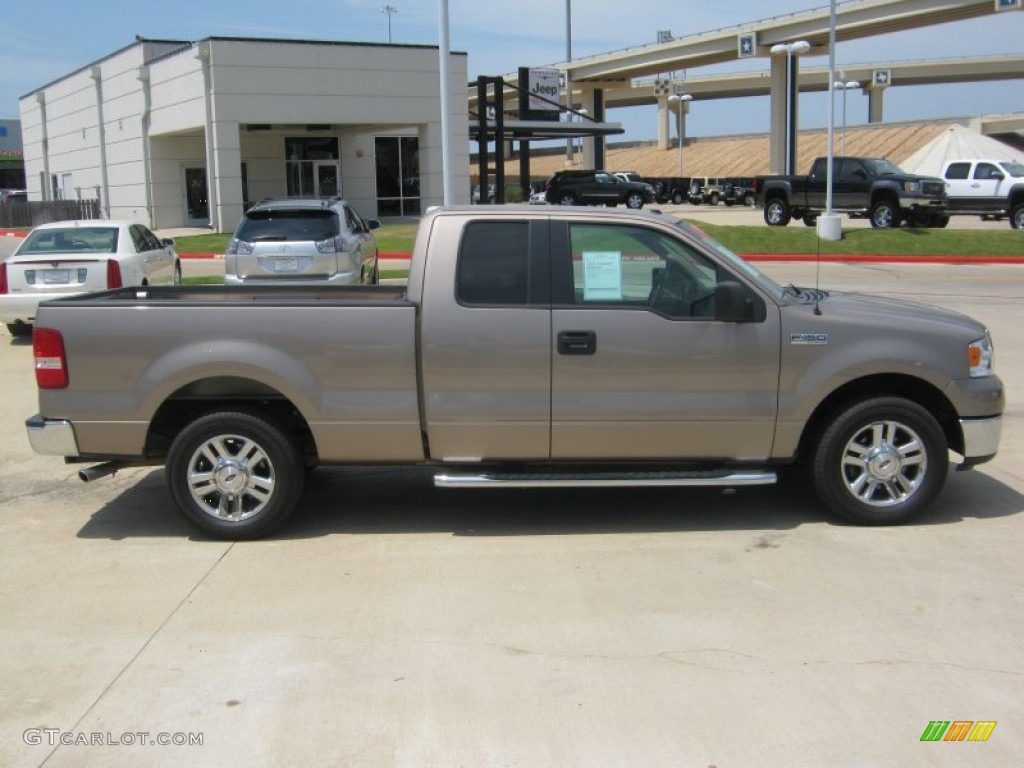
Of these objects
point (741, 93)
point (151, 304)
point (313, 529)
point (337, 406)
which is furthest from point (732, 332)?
point (741, 93)


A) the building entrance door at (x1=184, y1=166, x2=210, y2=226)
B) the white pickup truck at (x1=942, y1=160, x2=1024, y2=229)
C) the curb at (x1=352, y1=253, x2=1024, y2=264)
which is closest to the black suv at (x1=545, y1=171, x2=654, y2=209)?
the building entrance door at (x1=184, y1=166, x2=210, y2=226)

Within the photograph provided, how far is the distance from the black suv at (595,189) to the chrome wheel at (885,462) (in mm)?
42221

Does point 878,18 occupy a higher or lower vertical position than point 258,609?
higher

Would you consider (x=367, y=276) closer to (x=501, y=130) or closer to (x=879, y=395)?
(x=879, y=395)

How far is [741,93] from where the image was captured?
356 feet

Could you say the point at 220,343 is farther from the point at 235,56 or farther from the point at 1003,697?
the point at 235,56

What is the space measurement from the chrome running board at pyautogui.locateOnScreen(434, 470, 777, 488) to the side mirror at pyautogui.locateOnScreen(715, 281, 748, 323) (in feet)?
3.03

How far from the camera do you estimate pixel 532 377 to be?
6055 millimetres

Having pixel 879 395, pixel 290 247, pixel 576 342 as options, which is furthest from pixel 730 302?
pixel 290 247

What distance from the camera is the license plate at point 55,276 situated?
13.0 m

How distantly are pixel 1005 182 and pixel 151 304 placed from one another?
108 feet

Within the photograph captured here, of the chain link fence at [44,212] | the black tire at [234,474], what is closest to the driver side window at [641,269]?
the black tire at [234,474]

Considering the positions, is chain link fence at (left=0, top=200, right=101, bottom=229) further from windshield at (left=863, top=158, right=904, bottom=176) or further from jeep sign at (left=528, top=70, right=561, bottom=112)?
windshield at (left=863, top=158, right=904, bottom=176)

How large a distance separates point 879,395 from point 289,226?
1062cm
